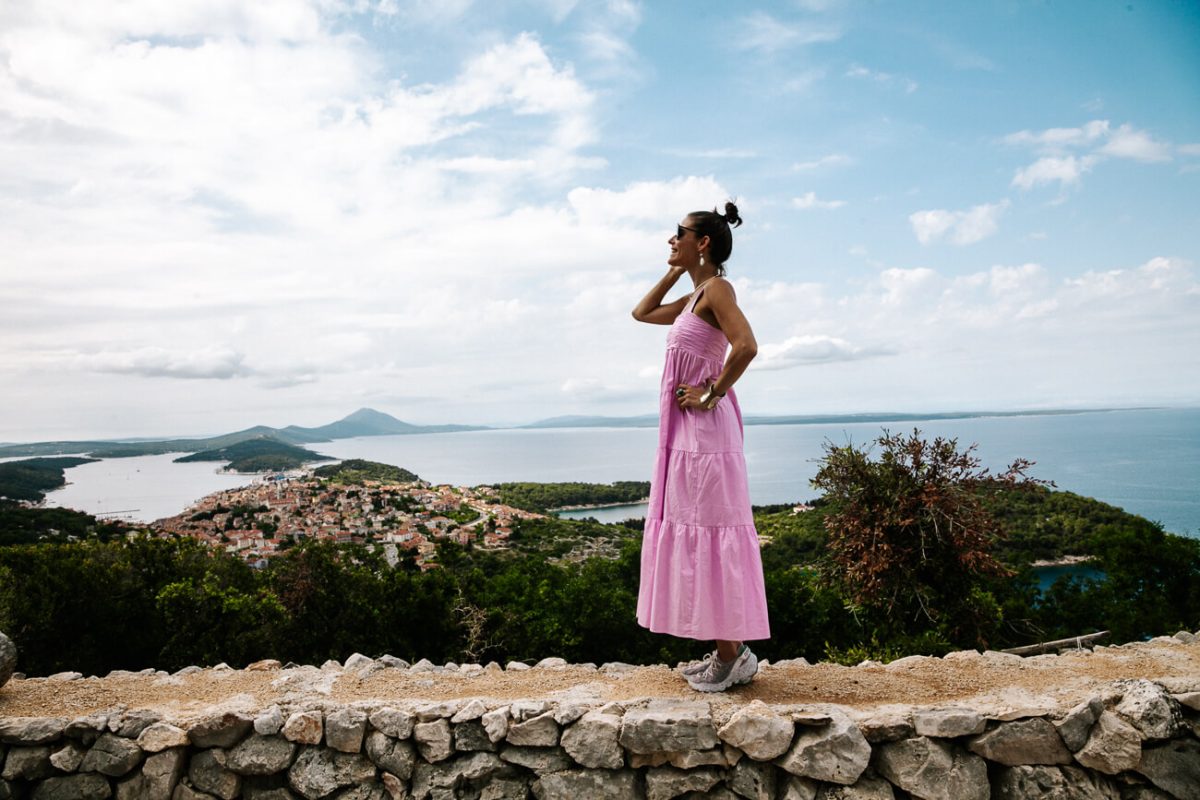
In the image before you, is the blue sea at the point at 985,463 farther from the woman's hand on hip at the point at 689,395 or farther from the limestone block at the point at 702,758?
the limestone block at the point at 702,758

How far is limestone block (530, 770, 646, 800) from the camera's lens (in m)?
3.38

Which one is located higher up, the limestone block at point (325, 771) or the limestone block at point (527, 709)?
the limestone block at point (527, 709)

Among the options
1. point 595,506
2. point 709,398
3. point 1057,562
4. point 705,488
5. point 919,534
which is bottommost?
→ point 595,506

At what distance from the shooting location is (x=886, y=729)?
10.7ft

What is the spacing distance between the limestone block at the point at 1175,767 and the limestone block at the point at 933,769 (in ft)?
2.51

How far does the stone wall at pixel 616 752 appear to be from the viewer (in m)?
3.20

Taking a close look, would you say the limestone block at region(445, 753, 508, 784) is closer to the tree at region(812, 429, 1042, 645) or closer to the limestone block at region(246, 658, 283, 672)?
the limestone block at region(246, 658, 283, 672)

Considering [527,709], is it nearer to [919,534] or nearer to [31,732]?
[31,732]

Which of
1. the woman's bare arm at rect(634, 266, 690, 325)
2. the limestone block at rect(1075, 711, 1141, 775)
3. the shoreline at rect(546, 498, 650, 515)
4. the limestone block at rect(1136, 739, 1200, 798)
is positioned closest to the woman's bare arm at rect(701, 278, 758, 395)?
the woman's bare arm at rect(634, 266, 690, 325)

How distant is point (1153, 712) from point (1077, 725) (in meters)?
0.36

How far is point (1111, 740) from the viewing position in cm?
317

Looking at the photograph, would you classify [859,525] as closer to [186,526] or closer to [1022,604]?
[1022,604]

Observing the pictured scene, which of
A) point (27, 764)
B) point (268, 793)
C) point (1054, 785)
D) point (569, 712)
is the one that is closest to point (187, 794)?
point (268, 793)

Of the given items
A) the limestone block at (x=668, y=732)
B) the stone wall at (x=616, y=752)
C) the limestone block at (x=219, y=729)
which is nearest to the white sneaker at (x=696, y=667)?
the stone wall at (x=616, y=752)
